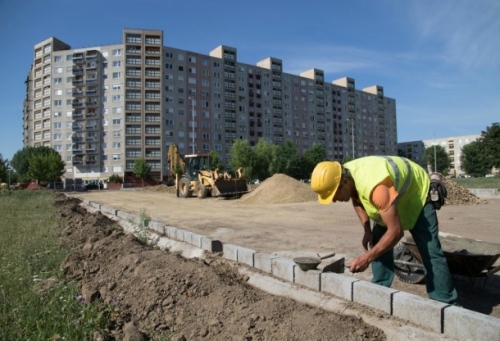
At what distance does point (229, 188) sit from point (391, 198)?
1909cm

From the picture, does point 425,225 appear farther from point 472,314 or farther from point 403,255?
point 403,255

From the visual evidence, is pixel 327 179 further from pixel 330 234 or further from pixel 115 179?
pixel 115 179

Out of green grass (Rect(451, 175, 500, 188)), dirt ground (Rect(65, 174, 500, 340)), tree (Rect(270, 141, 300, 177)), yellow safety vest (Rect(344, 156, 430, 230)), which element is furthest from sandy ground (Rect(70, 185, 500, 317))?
tree (Rect(270, 141, 300, 177))

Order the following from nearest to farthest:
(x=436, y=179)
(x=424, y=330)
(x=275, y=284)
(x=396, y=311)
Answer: (x=424, y=330) → (x=396, y=311) → (x=436, y=179) → (x=275, y=284)

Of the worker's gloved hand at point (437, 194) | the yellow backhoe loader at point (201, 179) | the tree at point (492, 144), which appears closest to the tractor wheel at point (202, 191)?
the yellow backhoe loader at point (201, 179)

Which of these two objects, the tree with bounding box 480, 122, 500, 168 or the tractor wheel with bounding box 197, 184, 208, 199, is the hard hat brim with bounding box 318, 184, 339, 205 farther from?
the tree with bounding box 480, 122, 500, 168

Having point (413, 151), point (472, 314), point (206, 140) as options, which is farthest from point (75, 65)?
point (413, 151)

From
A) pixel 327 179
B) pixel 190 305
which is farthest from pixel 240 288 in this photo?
pixel 327 179

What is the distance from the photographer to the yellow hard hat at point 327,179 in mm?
3189

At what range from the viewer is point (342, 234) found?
8.88 metres

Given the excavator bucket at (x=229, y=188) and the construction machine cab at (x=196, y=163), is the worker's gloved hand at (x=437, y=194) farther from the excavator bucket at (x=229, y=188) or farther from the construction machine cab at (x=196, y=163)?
the construction machine cab at (x=196, y=163)

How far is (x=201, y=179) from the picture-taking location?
75.6 ft

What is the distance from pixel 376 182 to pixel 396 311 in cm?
117

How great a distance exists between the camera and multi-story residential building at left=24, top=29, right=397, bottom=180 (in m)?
73.9
